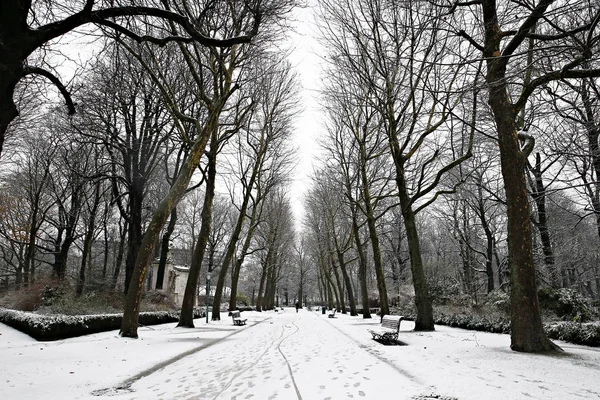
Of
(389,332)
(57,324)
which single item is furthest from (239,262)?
(389,332)

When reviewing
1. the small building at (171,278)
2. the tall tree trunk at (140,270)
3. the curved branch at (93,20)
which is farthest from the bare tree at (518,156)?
the small building at (171,278)

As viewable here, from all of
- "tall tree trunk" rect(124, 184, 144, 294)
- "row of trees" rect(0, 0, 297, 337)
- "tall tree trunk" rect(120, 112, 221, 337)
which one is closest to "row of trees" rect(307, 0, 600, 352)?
"row of trees" rect(0, 0, 297, 337)

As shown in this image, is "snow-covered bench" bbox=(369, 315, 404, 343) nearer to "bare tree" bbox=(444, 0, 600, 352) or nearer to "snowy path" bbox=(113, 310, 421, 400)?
"snowy path" bbox=(113, 310, 421, 400)

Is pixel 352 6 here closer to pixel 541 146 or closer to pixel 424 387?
pixel 541 146

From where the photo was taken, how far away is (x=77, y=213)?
26031 mm

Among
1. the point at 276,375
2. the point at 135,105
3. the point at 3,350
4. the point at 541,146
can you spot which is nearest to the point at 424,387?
the point at 276,375

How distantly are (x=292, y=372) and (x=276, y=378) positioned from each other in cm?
55

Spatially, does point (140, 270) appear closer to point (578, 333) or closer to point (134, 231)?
point (134, 231)

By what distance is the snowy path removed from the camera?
185 inches

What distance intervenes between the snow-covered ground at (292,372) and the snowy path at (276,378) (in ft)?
0.05

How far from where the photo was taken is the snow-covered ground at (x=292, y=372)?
468cm

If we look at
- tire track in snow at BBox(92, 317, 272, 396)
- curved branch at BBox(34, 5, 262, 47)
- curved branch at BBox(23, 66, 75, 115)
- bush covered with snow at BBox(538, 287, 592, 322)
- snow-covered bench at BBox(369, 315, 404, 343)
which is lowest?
tire track in snow at BBox(92, 317, 272, 396)

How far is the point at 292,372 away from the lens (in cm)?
610

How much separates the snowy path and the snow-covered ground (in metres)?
0.02
